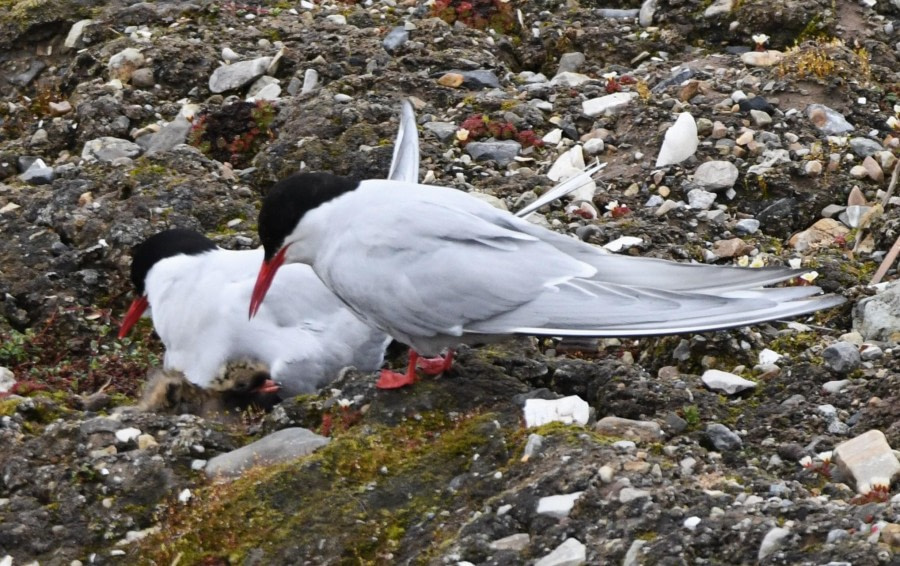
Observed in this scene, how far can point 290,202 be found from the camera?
4.41 meters

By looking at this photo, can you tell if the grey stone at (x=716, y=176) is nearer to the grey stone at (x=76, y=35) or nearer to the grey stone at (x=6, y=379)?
the grey stone at (x=6, y=379)

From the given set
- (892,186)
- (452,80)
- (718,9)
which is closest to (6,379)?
(452,80)

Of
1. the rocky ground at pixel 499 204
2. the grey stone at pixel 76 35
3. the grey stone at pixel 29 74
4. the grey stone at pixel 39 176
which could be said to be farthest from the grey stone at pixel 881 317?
the grey stone at pixel 29 74

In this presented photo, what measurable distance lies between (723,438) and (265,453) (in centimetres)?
138

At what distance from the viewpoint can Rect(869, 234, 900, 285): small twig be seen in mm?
5141

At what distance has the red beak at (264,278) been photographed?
4476mm

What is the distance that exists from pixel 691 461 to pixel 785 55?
11.2ft

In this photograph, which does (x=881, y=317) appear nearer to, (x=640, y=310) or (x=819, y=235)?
(x=819, y=235)

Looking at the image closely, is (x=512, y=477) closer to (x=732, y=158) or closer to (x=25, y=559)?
(x=25, y=559)

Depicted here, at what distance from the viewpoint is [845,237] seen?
18.3 feet

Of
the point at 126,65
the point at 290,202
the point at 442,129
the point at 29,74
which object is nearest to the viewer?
the point at 290,202

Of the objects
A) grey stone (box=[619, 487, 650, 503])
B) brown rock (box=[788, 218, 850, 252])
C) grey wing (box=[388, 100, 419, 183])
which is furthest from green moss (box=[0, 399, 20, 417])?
brown rock (box=[788, 218, 850, 252])

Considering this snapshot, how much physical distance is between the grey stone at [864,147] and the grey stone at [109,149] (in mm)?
3361

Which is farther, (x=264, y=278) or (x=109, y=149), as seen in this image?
(x=109, y=149)
